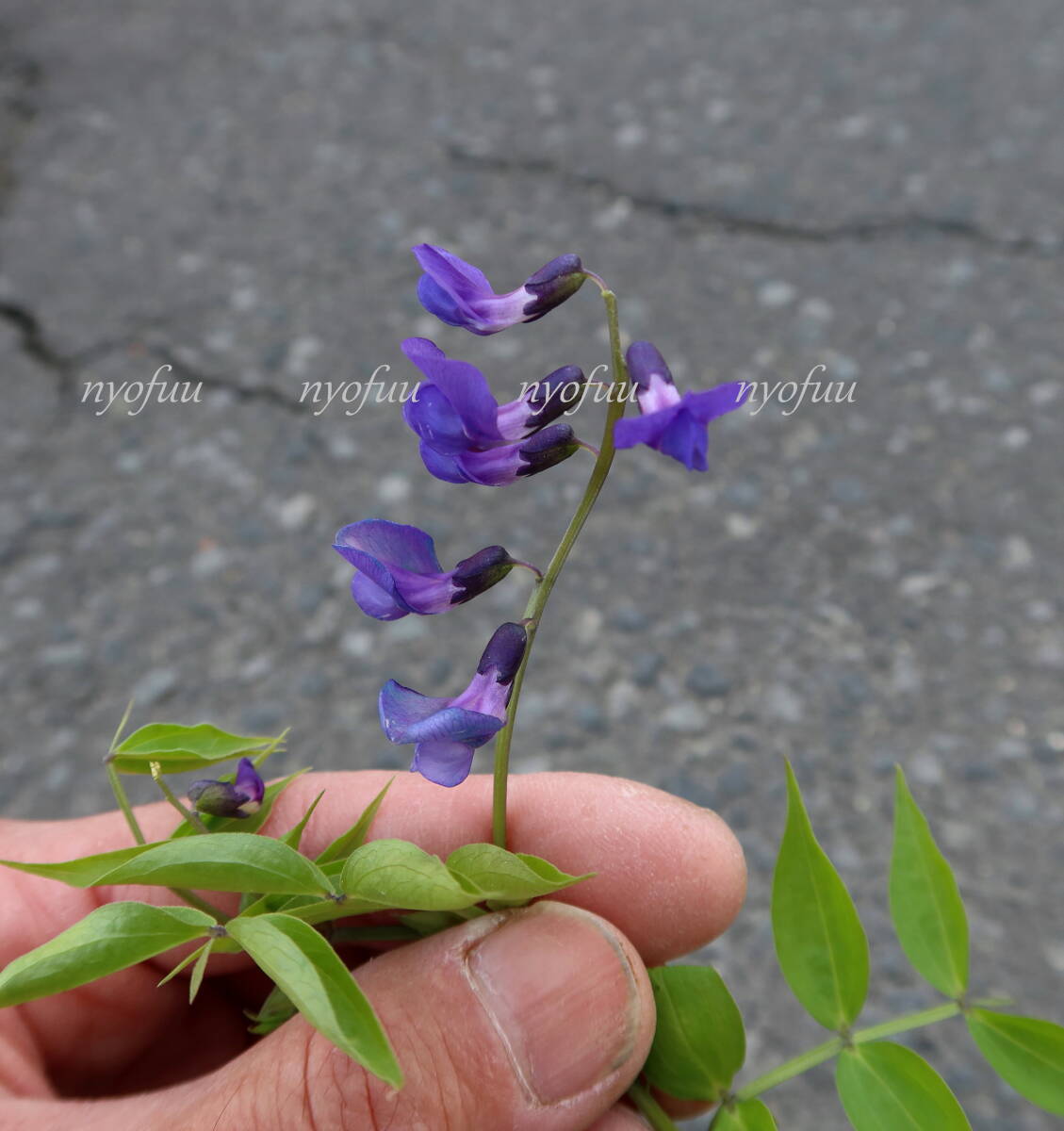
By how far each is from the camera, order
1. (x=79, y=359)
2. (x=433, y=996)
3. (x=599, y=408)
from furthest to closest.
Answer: (x=79, y=359), (x=599, y=408), (x=433, y=996)

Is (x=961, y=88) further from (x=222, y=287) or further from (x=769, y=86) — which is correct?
(x=222, y=287)

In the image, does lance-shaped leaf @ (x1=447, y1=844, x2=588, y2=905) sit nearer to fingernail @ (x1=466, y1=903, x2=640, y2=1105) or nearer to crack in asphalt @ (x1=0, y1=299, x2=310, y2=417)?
fingernail @ (x1=466, y1=903, x2=640, y2=1105)

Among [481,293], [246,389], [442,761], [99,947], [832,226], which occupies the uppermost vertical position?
[832,226]

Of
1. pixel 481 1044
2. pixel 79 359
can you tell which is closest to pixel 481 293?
pixel 481 1044

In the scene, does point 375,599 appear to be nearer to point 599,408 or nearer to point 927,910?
point 927,910

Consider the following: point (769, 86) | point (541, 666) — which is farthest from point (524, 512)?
point (769, 86)

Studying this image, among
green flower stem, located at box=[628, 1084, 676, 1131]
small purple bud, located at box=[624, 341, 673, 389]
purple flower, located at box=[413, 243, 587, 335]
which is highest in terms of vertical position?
purple flower, located at box=[413, 243, 587, 335]

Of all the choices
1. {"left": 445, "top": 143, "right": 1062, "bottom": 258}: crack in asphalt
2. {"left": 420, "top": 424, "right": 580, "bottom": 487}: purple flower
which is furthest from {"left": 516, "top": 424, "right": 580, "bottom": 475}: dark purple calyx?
{"left": 445, "top": 143, "right": 1062, "bottom": 258}: crack in asphalt
